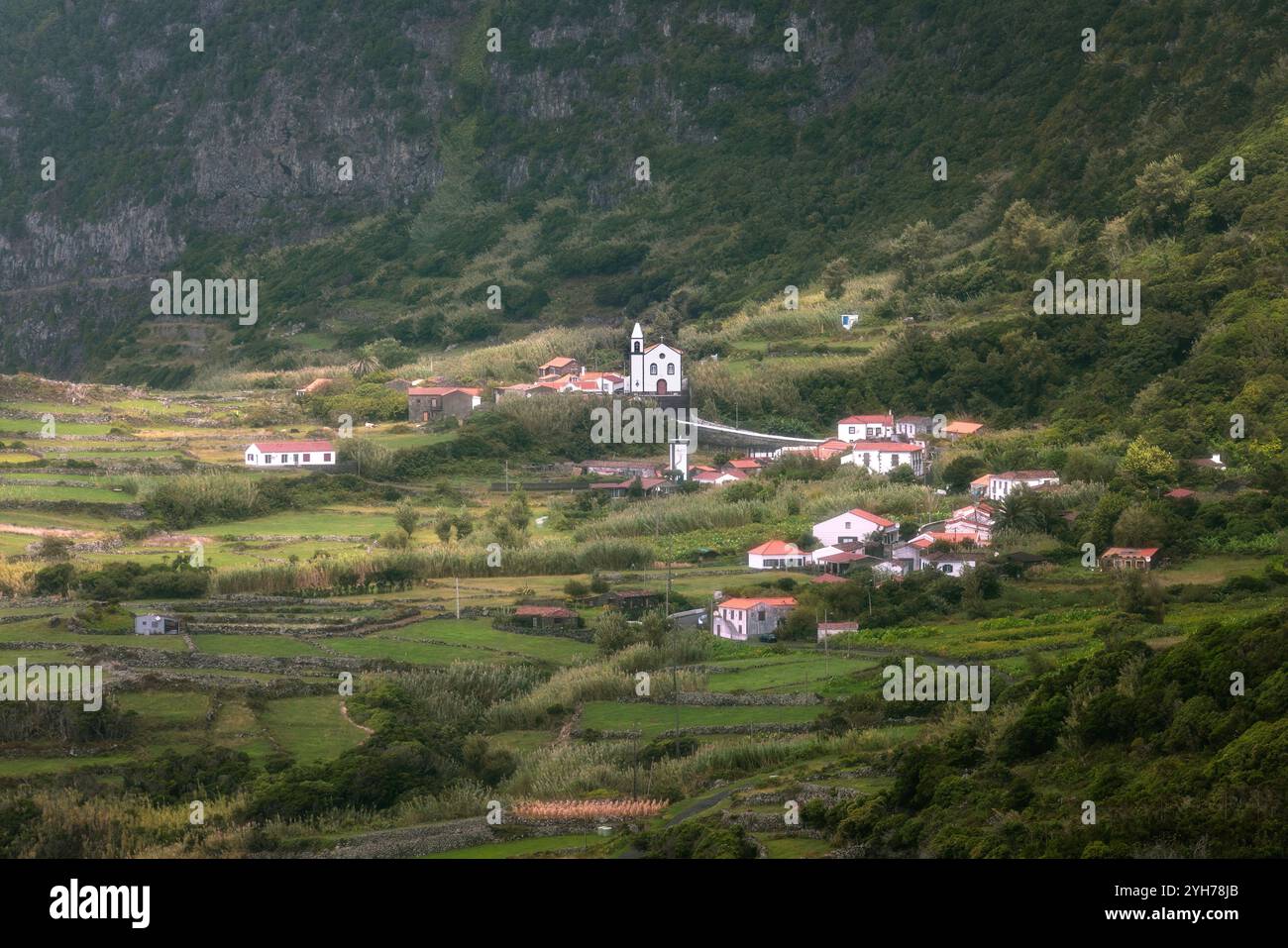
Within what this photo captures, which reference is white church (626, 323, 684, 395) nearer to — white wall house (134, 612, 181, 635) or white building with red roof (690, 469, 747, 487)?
white building with red roof (690, 469, 747, 487)

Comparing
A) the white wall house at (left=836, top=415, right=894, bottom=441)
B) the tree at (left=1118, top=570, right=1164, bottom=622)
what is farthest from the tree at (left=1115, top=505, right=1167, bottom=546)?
the white wall house at (left=836, top=415, right=894, bottom=441)

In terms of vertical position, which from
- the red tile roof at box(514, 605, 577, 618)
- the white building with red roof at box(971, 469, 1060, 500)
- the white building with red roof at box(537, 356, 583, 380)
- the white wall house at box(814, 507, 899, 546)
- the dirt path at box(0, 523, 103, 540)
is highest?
the white building with red roof at box(537, 356, 583, 380)

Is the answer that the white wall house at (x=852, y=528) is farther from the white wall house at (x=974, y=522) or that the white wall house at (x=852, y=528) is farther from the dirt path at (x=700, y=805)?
the dirt path at (x=700, y=805)

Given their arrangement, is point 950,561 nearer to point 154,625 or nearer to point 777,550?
point 777,550

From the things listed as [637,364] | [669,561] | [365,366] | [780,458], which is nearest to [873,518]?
[669,561]

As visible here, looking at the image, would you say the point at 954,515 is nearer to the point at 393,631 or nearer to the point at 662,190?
the point at 393,631
